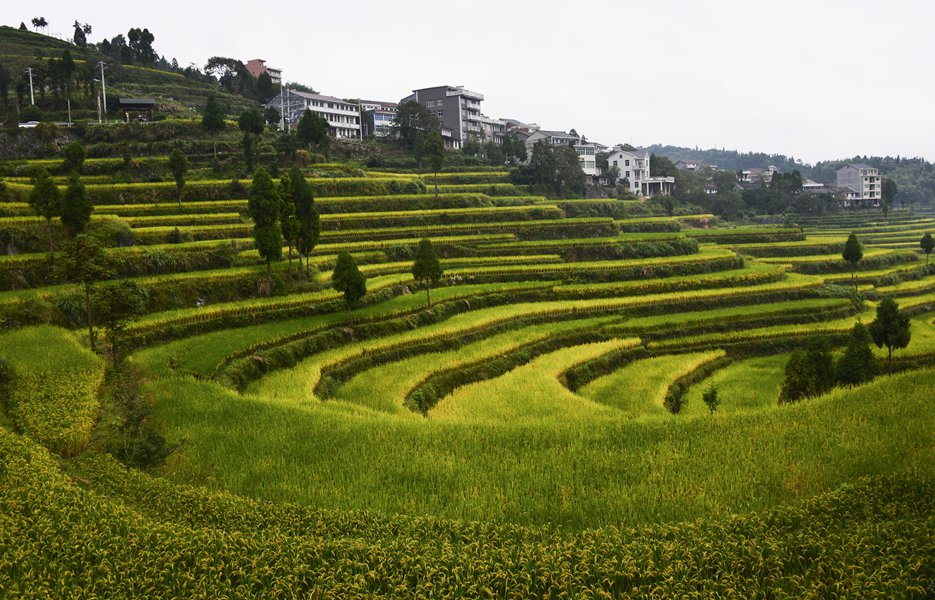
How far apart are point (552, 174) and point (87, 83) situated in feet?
131

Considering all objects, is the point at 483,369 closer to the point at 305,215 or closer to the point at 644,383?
the point at 644,383

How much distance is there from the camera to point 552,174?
2181 inches

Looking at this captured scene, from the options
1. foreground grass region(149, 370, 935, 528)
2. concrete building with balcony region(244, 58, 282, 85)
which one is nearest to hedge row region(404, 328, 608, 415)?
foreground grass region(149, 370, 935, 528)

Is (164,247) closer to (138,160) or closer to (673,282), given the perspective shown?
(138,160)

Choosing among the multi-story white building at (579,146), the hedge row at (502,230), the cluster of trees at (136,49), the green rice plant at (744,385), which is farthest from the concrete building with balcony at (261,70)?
the green rice plant at (744,385)

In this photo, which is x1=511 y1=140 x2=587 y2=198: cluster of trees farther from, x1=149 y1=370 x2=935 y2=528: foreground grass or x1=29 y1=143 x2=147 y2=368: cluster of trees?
x1=149 y1=370 x2=935 y2=528: foreground grass

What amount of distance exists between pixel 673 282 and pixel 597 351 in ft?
38.2

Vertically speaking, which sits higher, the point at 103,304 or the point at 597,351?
the point at 103,304

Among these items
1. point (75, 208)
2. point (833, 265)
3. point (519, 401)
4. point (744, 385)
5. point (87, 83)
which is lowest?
point (744, 385)

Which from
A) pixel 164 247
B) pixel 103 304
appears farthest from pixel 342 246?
pixel 103 304

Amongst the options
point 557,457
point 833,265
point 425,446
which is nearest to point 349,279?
point 425,446

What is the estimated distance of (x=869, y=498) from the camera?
7.89 metres

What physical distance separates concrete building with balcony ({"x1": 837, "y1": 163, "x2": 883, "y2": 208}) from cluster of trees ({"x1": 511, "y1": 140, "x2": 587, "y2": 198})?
48.4 meters

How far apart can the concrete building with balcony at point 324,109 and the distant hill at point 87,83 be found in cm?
399
